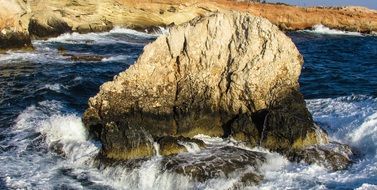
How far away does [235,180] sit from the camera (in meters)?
9.74

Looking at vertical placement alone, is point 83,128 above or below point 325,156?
below

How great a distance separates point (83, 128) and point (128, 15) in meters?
33.3

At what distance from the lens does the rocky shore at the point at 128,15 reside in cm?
2748

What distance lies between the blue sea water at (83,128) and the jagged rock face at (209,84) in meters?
0.69

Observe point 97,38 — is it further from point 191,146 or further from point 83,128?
point 191,146

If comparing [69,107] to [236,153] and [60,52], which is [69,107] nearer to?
[236,153]

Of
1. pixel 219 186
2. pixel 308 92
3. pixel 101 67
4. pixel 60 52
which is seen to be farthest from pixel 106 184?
pixel 60 52

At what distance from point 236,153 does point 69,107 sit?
678 centimetres

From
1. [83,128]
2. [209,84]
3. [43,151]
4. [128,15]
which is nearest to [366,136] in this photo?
[209,84]

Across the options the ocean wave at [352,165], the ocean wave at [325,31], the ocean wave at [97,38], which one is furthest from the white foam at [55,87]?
the ocean wave at [325,31]

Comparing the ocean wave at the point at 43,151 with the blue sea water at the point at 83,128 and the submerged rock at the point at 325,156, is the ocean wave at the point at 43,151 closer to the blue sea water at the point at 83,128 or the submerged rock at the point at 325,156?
the blue sea water at the point at 83,128

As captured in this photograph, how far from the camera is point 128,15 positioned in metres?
45.1

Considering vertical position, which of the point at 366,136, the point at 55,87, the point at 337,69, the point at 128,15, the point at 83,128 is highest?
the point at 366,136

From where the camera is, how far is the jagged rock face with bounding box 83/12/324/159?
11938mm
